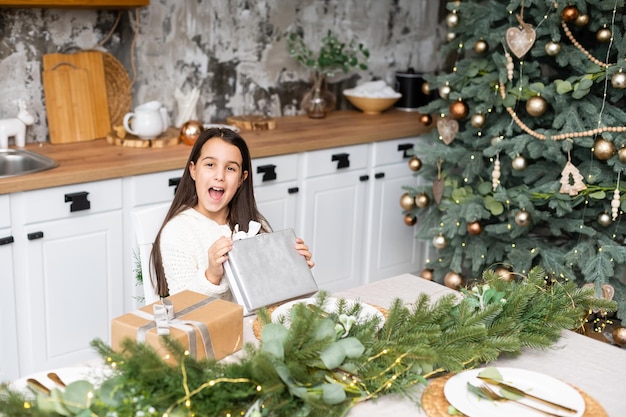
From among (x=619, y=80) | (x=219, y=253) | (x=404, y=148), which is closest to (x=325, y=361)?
(x=219, y=253)

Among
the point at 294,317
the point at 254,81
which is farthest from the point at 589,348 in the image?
the point at 254,81

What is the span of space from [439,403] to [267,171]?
2095 mm

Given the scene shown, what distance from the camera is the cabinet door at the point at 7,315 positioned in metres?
2.68

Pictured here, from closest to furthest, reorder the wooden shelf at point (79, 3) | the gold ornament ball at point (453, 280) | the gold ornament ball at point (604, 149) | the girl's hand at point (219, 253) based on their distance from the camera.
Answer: the girl's hand at point (219, 253)
the wooden shelf at point (79, 3)
the gold ornament ball at point (604, 149)
the gold ornament ball at point (453, 280)

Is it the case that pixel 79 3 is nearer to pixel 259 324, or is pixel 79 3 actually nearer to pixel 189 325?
pixel 259 324

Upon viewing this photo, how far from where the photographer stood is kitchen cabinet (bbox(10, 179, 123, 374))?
2742mm

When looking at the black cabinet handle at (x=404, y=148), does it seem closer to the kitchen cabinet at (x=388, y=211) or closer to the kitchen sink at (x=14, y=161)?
the kitchen cabinet at (x=388, y=211)

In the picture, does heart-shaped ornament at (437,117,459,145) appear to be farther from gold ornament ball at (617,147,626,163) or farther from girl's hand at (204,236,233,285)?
girl's hand at (204,236,233,285)

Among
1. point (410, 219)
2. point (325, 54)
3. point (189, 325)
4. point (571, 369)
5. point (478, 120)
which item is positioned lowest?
point (410, 219)

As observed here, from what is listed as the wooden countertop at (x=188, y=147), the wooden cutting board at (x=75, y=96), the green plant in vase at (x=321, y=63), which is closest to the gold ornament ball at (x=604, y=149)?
the wooden countertop at (x=188, y=147)

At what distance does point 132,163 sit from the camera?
116 inches

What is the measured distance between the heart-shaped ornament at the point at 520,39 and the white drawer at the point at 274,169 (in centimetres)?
101

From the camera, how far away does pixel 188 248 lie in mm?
2064

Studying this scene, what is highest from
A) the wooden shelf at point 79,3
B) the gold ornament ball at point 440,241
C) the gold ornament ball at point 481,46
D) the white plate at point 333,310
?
the wooden shelf at point 79,3
